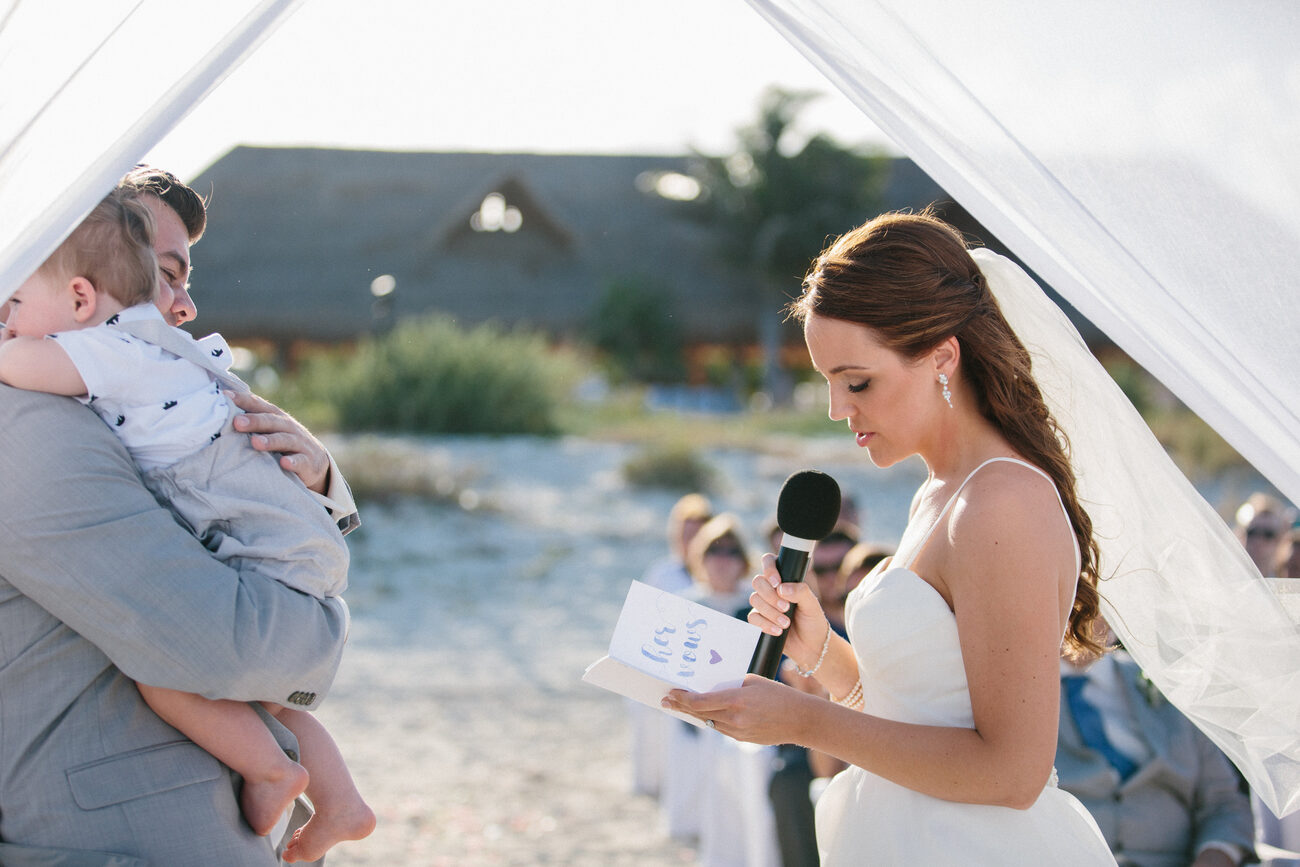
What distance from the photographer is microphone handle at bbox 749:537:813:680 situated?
2.14 m

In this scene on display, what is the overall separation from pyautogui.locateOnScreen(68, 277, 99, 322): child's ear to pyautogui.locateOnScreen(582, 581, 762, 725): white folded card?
106 cm

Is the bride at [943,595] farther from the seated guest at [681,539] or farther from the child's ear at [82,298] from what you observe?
the seated guest at [681,539]

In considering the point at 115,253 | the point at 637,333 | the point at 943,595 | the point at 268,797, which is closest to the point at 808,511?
the point at 943,595

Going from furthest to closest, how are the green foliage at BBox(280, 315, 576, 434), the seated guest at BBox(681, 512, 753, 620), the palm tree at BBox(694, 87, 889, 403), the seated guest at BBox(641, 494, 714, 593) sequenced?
the palm tree at BBox(694, 87, 889, 403), the green foliage at BBox(280, 315, 576, 434), the seated guest at BBox(641, 494, 714, 593), the seated guest at BBox(681, 512, 753, 620)

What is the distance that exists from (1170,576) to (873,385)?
0.77 meters

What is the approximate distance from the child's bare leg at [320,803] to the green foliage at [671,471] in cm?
1351

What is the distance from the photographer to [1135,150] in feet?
6.18

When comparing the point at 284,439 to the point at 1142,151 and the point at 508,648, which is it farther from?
the point at 508,648

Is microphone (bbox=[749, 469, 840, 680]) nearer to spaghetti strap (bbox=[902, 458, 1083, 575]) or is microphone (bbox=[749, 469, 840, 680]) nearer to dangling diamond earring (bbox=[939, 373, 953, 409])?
spaghetti strap (bbox=[902, 458, 1083, 575])

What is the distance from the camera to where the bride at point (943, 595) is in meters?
1.92

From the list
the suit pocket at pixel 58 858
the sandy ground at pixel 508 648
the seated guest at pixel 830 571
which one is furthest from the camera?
the sandy ground at pixel 508 648

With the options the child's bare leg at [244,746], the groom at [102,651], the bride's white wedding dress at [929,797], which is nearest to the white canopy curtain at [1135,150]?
the bride's white wedding dress at [929,797]

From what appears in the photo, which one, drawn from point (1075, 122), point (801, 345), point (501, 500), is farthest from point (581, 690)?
point (801, 345)

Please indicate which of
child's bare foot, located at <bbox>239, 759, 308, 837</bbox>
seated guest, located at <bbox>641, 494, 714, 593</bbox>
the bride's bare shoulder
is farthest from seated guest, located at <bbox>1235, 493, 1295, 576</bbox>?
child's bare foot, located at <bbox>239, 759, 308, 837</bbox>
